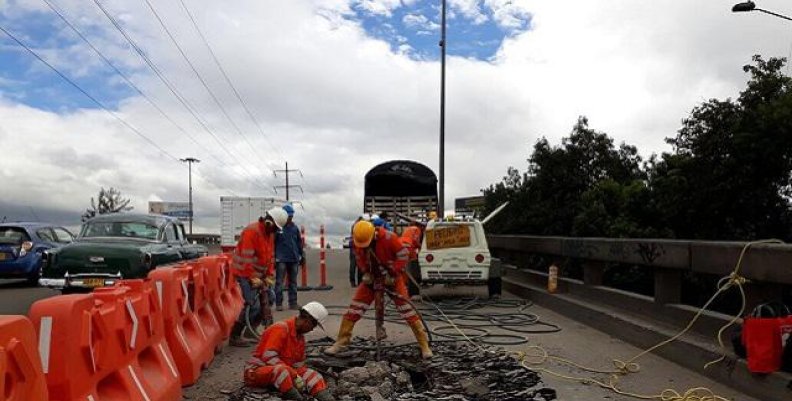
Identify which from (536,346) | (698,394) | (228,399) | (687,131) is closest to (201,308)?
(228,399)

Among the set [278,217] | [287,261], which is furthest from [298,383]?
[287,261]

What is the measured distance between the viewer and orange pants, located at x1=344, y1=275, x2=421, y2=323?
8201mm

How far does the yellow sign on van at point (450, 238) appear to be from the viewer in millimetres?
13633

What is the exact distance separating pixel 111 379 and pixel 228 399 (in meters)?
1.61

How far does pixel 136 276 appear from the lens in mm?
11977

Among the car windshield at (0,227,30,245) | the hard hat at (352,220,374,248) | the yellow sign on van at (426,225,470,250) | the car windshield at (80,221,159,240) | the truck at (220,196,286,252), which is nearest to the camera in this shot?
the hard hat at (352,220,374,248)

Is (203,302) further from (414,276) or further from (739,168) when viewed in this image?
(739,168)

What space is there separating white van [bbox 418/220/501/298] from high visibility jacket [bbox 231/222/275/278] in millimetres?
5056

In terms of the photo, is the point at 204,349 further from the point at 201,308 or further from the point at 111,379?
the point at 111,379

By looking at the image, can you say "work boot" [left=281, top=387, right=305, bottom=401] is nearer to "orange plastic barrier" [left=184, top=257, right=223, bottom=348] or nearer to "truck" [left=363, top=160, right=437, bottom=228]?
"orange plastic barrier" [left=184, top=257, right=223, bottom=348]

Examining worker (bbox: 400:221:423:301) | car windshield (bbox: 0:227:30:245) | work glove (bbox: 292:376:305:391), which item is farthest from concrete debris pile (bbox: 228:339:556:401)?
car windshield (bbox: 0:227:30:245)

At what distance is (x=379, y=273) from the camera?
8.46 m

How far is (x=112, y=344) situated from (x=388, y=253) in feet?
13.0

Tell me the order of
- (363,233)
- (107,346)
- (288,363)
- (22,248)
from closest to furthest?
(107,346) → (288,363) → (363,233) → (22,248)
